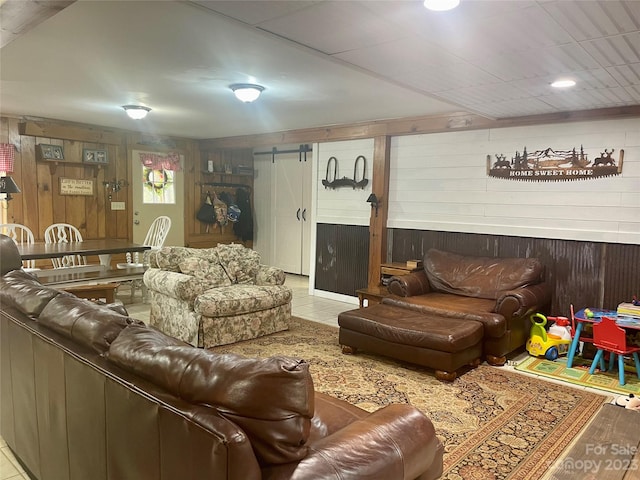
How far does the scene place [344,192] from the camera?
6.16m

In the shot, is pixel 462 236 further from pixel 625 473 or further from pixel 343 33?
pixel 625 473

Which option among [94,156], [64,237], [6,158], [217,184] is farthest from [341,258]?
[6,158]

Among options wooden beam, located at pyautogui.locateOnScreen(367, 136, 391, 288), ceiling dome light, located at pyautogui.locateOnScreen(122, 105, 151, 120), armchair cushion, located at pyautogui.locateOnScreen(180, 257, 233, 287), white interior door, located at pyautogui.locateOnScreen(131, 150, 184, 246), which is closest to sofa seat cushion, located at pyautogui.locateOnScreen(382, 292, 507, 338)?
wooden beam, located at pyautogui.locateOnScreen(367, 136, 391, 288)

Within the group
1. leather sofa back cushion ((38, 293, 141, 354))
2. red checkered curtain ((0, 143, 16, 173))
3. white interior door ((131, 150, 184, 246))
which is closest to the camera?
leather sofa back cushion ((38, 293, 141, 354))

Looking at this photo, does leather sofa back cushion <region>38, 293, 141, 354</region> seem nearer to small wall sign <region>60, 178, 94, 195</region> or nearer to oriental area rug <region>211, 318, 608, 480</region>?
oriental area rug <region>211, 318, 608, 480</region>

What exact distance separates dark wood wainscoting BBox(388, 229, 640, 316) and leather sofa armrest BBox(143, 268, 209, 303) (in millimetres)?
Answer: 2827

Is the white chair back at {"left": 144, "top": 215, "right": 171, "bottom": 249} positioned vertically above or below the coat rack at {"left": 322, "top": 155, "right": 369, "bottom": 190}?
below

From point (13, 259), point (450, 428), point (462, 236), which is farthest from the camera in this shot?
point (462, 236)

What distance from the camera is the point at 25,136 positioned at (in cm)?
594

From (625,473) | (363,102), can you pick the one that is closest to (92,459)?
(625,473)

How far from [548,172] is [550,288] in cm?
111

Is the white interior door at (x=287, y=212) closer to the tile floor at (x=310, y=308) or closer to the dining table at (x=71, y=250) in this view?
the tile floor at (x=310, y=308)

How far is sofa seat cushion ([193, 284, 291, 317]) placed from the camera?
13.3 ft

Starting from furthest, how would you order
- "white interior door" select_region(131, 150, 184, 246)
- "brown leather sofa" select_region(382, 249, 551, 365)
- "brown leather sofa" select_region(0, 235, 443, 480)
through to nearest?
"white interior door" select_region(131, 150, 184, 246), "brown leather sofa" select_region(382, 249, 551, 365), "brown leather sofa" select_region(0, 235, 443, 480)
